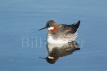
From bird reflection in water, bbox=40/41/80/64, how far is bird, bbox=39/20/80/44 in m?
0.28

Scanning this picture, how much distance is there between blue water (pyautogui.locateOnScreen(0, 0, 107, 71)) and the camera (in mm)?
11734

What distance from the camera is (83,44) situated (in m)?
13.7

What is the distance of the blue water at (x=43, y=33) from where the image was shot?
11734 mm

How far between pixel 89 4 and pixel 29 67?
7269 mm

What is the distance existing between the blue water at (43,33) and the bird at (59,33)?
31cm

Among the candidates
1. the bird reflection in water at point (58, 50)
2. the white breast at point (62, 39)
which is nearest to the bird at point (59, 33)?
the white breast at point (62, 39)

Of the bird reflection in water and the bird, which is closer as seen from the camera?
the bird reflection in water

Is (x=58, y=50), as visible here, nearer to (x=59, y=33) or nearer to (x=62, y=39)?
(x=62, y=39)

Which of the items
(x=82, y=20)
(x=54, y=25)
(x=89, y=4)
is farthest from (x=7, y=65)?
(x=89, y=4)

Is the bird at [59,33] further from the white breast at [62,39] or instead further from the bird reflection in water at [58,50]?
the bird reflection in water at [58,50]

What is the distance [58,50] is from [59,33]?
1.34m

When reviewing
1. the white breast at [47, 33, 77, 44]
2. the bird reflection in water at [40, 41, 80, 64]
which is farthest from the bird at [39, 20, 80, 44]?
the bird reflection in water at [40, 41, 80, 64]

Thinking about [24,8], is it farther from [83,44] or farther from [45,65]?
[45,65]

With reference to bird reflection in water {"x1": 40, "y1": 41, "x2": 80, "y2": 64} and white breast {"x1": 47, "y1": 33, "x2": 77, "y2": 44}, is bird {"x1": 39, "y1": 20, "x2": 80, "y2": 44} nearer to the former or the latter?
white breast {"x1": 47, "y1": 33, "x2": 77, "y2": 44}
